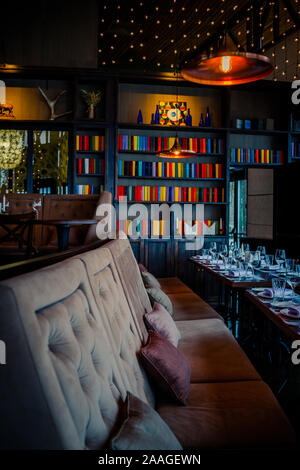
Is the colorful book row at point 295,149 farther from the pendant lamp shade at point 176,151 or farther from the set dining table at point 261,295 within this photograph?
the set dining table at point 261,295

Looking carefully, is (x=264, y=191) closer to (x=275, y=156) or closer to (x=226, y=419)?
(x=275, y=156)

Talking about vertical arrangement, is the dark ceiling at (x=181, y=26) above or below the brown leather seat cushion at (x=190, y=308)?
above

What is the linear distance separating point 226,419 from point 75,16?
6535mm

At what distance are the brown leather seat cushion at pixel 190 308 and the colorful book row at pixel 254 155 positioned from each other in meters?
3.17

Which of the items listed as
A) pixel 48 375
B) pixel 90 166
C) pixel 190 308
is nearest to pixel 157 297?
pixel 190 308

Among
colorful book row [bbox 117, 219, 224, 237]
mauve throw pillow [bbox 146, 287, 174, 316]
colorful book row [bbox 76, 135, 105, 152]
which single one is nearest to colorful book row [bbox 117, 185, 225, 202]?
colorful book row [bbox 117, 219, 224, 237]

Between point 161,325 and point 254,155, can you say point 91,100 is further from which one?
point 161,325

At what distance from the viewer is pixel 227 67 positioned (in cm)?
264

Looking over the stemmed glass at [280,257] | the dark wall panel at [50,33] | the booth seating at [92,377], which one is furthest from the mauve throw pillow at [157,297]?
the dark wall panel at [50,33]

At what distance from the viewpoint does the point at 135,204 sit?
6059mm

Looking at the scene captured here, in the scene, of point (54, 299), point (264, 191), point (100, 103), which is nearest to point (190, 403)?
point (54, 299)

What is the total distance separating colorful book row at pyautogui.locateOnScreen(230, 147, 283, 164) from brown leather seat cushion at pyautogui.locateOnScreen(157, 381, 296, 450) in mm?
4923

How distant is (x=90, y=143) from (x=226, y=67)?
11.4 feet

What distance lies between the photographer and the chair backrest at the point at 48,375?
74 cm
